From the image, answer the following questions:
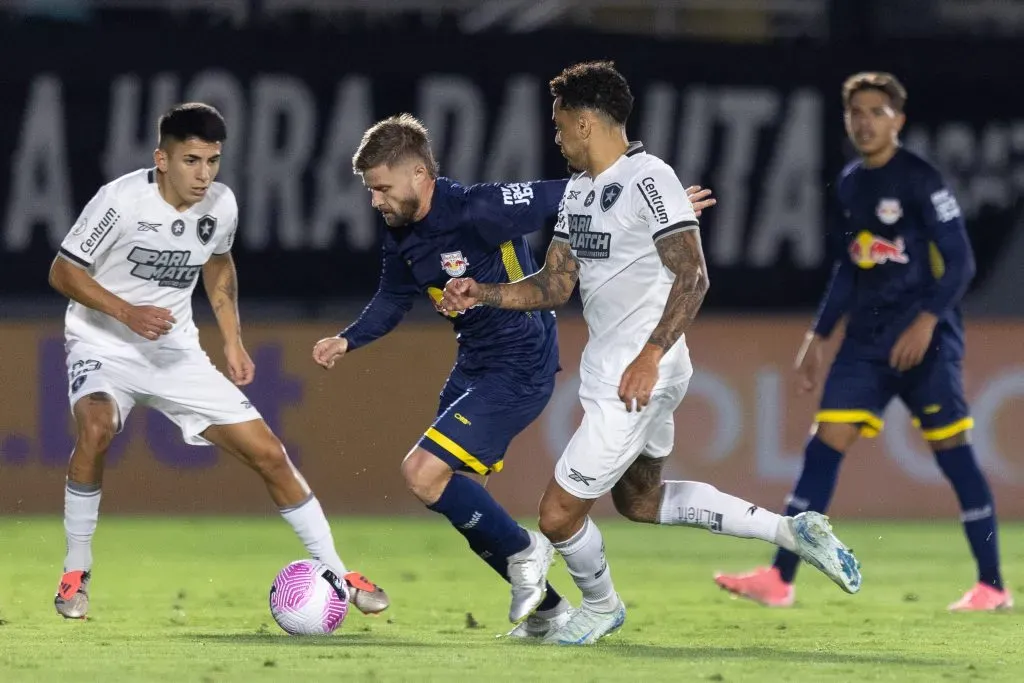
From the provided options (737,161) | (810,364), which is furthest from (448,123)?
(810,364)

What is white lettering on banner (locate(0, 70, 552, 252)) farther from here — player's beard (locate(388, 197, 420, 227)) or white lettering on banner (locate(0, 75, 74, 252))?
player's beard (locate(388, 197, 420, 227))

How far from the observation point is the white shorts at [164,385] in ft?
24.3

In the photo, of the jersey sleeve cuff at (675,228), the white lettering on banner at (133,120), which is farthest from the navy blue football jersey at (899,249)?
the white lettering on banner at (133,120)

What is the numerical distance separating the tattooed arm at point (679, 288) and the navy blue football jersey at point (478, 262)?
86 cm

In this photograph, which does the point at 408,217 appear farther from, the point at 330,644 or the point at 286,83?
the point at 286,83

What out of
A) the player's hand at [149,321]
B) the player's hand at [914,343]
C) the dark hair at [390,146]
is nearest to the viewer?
the dark hair at [390,146]

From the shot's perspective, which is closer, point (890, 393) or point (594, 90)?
point (594, 90)

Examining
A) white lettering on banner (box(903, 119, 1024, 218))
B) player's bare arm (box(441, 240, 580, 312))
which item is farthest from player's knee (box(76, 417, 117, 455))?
white lettering on banner (box(903, 119, 1024, 218))

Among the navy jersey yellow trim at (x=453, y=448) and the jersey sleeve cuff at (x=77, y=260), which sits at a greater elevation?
the jersey sleeve cuff at (x=77, y=260)

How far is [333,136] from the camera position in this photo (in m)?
12.1

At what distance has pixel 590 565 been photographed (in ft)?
21.0

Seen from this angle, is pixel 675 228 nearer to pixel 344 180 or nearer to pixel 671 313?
pixel 671 313

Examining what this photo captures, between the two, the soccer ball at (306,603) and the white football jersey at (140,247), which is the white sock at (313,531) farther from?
the white football jersey at (140,247)

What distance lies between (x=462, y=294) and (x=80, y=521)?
205 centimetres
